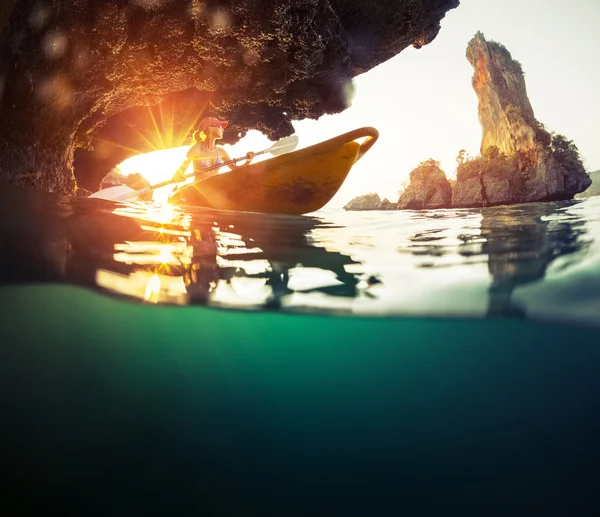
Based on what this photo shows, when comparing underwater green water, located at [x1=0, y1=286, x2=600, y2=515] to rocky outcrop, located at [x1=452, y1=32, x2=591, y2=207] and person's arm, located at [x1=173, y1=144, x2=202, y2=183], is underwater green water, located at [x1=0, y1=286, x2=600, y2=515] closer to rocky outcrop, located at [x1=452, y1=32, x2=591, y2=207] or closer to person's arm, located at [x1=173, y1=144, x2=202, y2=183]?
person's arm, located at [x1=173, y1=144, x2=202, y2=183]

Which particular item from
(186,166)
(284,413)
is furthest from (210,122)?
(284,413)

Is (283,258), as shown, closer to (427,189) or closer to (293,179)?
(293,179)

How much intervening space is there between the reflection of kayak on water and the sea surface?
3168 mm

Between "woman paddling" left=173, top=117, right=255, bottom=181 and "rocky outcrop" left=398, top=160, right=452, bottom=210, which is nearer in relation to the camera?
"woman paddling" left=173, top=117, right=255, bottom=181

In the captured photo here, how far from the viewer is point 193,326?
6.74 feet

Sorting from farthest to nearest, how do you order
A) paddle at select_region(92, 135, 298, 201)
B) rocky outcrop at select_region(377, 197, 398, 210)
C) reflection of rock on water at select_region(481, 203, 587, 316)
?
rocky outcrop at select_region(377, 197, 398, 210) → paddle at select_region(92, 135, 298, 201) → reflection of rock on water at select_region(481, 203, 587, 316)

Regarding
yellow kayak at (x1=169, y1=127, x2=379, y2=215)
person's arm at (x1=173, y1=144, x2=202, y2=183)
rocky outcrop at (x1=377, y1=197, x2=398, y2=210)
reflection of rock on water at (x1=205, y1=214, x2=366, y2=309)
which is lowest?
reflection of rock on water at (x1=205, y1=214, x2=366, y2=309)

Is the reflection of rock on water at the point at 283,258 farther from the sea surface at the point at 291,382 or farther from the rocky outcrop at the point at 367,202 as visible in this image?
the rocky outcrop at the point at 367,202

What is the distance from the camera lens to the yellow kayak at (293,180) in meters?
5.61

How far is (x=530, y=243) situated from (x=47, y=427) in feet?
13.1

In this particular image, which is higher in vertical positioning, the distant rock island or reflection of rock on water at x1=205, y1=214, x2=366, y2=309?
the distant rock island

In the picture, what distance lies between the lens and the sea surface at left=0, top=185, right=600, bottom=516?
4.04 feet

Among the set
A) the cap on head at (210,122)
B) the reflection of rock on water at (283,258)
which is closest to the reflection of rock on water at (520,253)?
the reflection of rock on water at (283,258)

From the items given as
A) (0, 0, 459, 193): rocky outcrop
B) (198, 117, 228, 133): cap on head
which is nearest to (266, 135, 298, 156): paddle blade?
(0, 0, 459, 193): rocky outcrop
